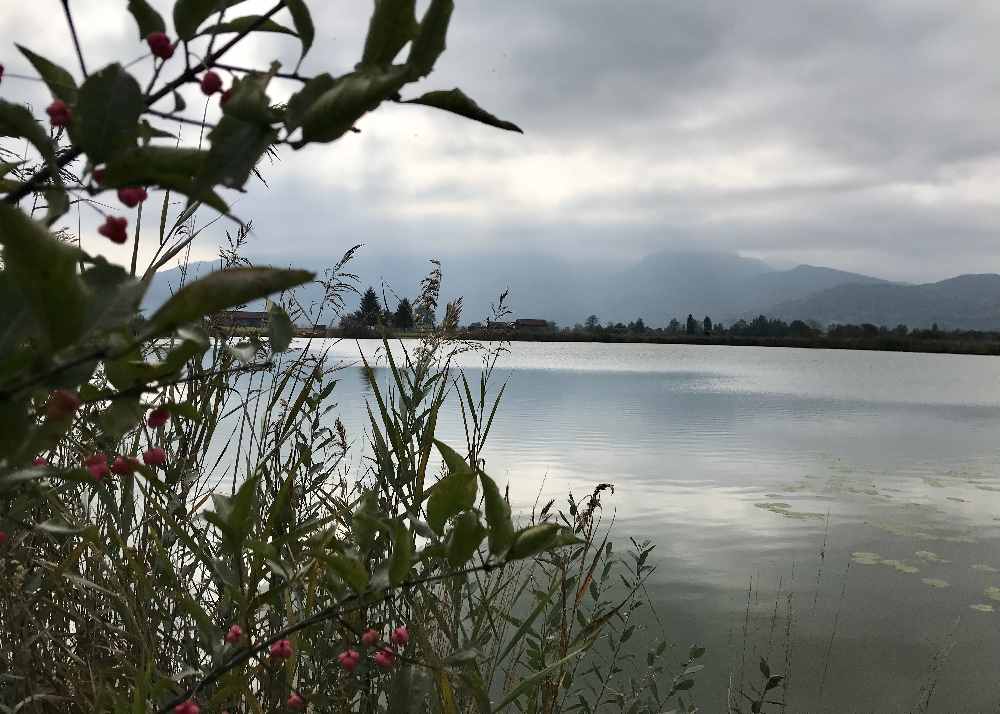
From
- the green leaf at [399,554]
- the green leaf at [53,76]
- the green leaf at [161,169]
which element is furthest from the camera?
the green leaf at [399,554]

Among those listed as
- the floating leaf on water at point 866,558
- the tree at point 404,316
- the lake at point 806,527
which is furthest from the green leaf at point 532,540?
the floating leaf on water at point 866,558

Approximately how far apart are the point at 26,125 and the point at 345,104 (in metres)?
0.20

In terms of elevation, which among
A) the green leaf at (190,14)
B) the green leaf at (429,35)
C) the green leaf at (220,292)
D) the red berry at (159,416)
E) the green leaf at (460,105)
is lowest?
the red berry at (159,416)

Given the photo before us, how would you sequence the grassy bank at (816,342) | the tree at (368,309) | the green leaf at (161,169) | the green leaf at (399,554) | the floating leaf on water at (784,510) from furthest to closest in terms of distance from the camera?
the grassy bank at (816,342) → the floating leaf on water at (784,510) → the tree at (368,309) → the green leaf at (399,554) → the green leaf at (161,169)

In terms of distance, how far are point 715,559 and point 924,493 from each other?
11.6 feet

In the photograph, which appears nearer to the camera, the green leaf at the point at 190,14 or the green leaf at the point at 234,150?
the green leaf at the point at 234,150

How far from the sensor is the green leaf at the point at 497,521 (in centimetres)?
66

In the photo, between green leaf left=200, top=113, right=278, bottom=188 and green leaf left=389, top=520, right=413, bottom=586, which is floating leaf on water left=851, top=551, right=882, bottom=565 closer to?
green leaf left=389, top=520, right=413, bottom=586

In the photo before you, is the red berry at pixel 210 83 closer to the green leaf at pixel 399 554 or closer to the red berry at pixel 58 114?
the red berry at pixel 58 114

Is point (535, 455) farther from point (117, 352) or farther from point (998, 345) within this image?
point (998, 345)

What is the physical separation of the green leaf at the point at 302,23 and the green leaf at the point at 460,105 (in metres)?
0.09

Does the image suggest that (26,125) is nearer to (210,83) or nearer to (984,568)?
(210,83)

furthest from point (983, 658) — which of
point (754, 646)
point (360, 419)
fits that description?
point (360, 419)

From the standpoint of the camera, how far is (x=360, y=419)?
29.5ft
